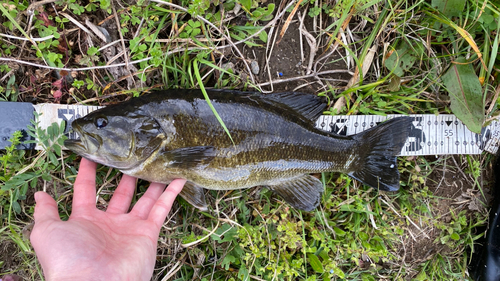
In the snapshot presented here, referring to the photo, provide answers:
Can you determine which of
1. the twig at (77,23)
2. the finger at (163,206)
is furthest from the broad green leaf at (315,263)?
the twig at (77,23)

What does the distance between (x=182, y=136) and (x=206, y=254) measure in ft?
4.56

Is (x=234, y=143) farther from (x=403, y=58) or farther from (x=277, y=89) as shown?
(x=403, y=58)


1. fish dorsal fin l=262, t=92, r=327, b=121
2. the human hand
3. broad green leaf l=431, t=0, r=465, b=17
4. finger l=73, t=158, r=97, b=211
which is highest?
broad green leaf l=431, t=0, r=465, b=17

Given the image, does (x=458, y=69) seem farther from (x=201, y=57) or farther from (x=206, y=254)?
(x=206, y=254)

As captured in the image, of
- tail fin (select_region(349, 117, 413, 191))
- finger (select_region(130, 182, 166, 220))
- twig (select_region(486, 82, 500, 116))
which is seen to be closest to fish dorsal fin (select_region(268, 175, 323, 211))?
tail fin (select_region(349, 117, 413, 191))

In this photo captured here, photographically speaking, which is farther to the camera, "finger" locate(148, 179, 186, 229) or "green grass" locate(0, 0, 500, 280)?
"green grass" locate(0, 0, 500, 280)

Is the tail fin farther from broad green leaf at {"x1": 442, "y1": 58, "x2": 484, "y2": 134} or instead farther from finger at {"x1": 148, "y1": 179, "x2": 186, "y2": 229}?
finger at {"x1": 148, "y1": 179, "x2": 186, "y2": 229}

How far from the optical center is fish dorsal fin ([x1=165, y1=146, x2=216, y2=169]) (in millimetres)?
2555

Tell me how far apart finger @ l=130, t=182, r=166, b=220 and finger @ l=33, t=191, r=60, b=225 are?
0.62 metres

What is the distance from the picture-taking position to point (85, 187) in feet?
8.54

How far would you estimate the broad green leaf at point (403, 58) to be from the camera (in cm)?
308

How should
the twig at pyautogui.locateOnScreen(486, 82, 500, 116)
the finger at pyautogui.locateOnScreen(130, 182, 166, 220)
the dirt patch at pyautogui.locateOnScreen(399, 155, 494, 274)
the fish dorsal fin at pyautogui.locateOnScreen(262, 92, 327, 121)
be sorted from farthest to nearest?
the dirt patch at pyautogui.locateOnScreen(399, 155, 494, 274) < the twig at pyautogui.locateOnScreen(486, 82, 500, 116) < the fish dorsal fin at pyautogui.locateOnScreen(262, 92, 327, 121) < the finger at pyautogui.locateOnScreen(130, 182, 166, 220)

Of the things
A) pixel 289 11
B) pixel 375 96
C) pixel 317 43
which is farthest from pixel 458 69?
pixel 289 11

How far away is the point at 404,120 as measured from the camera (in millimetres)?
2922
